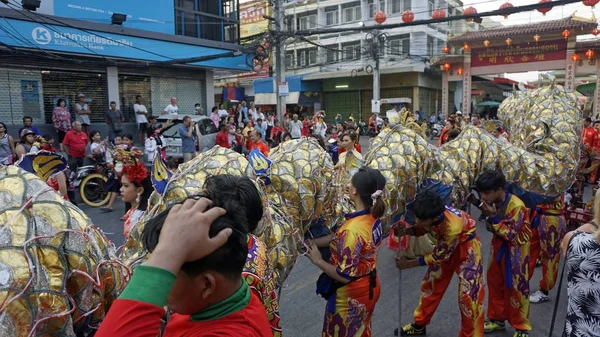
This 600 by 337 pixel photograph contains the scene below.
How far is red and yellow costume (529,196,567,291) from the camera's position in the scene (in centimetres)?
Answer: 431

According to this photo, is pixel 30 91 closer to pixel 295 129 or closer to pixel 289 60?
pixel 295 129

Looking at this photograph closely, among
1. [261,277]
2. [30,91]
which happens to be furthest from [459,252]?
[30,91]

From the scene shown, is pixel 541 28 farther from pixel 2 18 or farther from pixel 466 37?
pixel 2 18

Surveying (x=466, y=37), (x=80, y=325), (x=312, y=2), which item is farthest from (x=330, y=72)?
(x=80, y=325)

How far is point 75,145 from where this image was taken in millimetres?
9531

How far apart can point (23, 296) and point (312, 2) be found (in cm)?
3071

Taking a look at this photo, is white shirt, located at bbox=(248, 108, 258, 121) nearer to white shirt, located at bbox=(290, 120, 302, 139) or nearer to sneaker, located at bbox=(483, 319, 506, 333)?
white shirt, located at bbox=(290, 120, 302, 139)

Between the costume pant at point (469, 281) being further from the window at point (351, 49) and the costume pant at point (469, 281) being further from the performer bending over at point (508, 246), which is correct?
the window at point (351, 49)

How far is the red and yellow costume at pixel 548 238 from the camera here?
170 inches

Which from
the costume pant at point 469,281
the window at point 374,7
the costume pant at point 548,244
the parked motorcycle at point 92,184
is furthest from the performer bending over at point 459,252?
the window at point 374,7

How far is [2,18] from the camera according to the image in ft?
35.6

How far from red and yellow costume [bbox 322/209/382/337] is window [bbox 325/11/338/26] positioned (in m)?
28.2

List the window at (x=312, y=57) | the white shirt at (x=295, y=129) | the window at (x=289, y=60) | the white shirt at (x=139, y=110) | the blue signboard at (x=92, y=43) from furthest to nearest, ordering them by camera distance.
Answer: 1. the window at (x=289, y=60)
2. the window at (x=312, y=57)
3. the white shirt at (x=295, y=129)
4. the white shirt at (x=139, y=110)
5. the blue signboard at (x=92, y=43)

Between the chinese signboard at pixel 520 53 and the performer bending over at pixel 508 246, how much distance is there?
19811 millimetres
